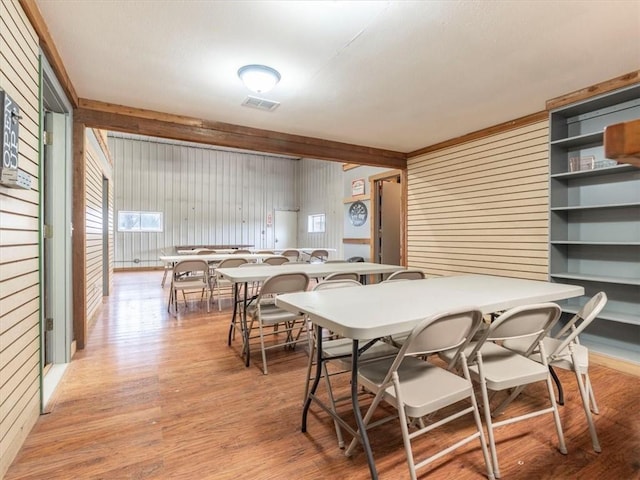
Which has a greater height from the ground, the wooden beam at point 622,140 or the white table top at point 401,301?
the wooden beam at point 622,140

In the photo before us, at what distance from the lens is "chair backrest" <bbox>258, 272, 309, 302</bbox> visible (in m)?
2.73

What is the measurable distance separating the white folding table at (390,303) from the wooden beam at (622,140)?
973mm

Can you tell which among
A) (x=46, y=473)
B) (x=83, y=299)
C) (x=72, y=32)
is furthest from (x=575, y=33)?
(x=83, y=299)

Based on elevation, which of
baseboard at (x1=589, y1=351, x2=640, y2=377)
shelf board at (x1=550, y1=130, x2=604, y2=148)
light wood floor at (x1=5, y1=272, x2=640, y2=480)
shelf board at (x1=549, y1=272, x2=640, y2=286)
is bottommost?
light wood floor at (x1=5, y1=272, x2=640, y2=480)

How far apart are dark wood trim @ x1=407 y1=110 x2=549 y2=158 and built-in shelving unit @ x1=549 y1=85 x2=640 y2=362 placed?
1.00ft

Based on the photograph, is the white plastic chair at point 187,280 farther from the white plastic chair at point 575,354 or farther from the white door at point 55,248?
the white plastic chair at point 575,354

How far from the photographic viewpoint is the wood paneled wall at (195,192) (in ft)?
33.2

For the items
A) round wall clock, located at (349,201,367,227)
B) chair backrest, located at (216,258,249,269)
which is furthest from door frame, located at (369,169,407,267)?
chair backrest, located at (216,258,249,269)

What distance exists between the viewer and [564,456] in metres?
1.67

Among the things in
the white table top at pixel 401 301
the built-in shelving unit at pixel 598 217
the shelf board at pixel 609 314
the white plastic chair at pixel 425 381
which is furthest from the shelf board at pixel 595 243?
the white plastic chair at pixel 425 381

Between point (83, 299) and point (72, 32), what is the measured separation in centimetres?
232

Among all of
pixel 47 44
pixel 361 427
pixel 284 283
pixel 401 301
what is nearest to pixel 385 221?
pixel 284 283

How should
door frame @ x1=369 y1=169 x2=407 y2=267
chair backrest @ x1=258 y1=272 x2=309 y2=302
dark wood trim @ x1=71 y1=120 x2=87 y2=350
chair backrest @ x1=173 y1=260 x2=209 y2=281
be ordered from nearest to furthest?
chair backrest @ x1=258 y1=272 x2=309 y2=302
dark wood trim @ x1=71 y1=120 x2=87 y2=350
chair backrest @ x1=173 y1=260 x2=209 y2=281
door frame @ x1=369 y1=169 x2=407 y2=267

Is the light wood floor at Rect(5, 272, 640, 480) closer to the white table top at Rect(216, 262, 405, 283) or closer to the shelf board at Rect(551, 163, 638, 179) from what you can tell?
the white table top at Rect(216, 262, 405, 283)
